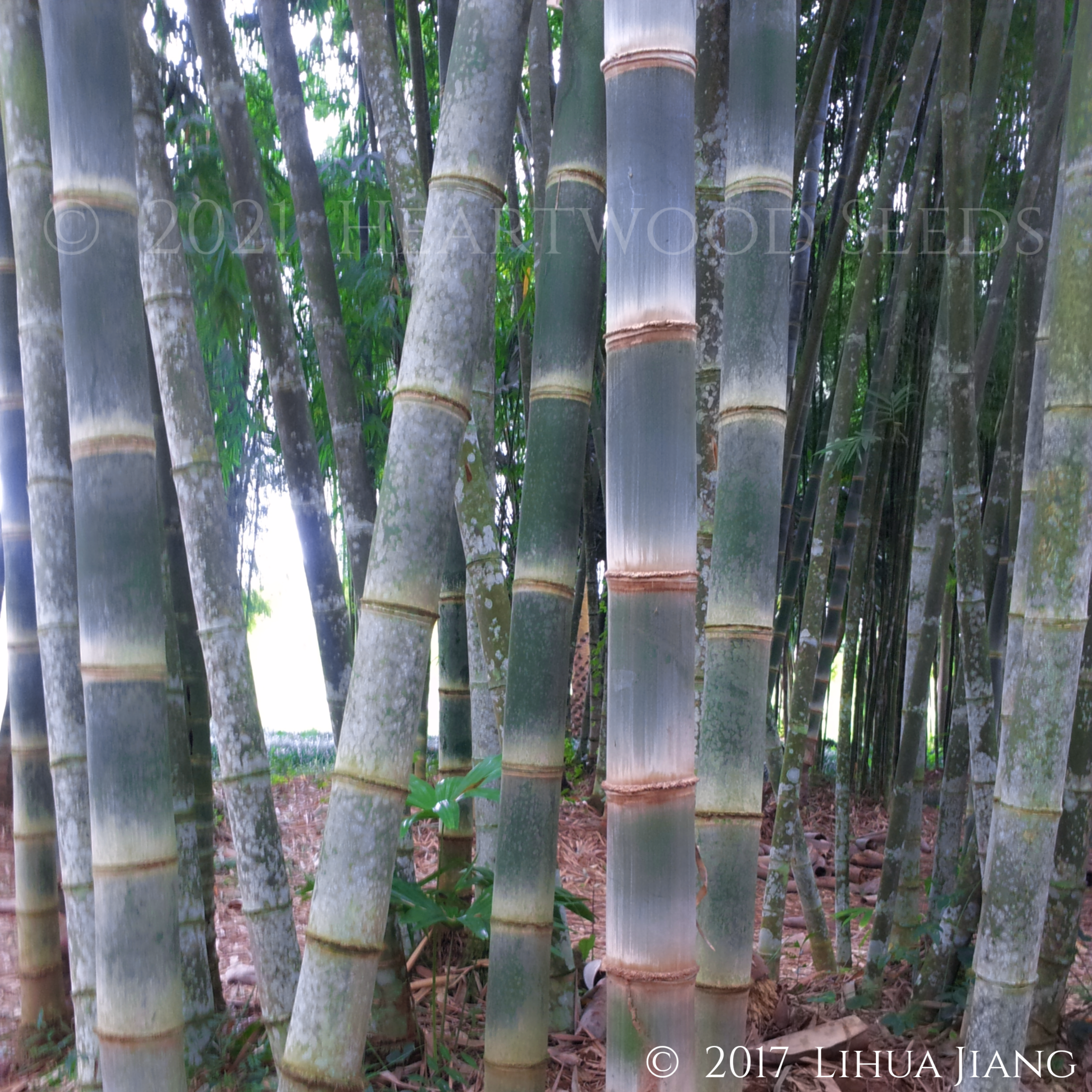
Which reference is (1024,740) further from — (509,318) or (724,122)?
(509,318)

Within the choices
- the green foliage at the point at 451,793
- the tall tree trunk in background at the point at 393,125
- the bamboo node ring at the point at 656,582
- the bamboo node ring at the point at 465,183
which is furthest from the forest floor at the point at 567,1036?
the tall tree trunk in background at the point at 393,125

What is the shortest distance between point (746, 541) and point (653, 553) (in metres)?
0.18

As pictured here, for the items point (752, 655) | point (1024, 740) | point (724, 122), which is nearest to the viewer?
point (752, 655)

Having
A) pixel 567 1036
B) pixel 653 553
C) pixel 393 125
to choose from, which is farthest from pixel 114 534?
pixel 567 1036

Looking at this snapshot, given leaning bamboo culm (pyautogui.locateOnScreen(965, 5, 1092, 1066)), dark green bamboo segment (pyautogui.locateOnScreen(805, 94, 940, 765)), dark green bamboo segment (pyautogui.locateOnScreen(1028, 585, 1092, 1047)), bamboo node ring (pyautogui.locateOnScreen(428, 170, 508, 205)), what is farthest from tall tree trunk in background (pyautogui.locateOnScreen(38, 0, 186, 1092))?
dark green bamboo segment (pyautogui.locateOnScreen(805, 94, 940, 765))

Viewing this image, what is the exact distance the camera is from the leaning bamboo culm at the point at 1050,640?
3.59 feet

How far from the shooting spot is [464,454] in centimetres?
148

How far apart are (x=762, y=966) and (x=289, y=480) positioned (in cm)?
123

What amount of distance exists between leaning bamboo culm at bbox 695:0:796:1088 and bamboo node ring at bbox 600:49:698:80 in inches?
6.2

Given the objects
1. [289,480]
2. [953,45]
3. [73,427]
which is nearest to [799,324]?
[953,45]

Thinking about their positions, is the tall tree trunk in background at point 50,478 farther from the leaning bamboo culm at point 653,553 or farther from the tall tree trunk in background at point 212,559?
the leaning bamboo culm at point 653,553

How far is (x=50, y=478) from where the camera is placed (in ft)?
3.81

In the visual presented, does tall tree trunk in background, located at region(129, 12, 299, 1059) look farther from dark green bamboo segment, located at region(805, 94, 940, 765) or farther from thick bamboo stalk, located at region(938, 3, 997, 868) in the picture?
dark green bamboo segment, located at region(805, 94, 940, 765)

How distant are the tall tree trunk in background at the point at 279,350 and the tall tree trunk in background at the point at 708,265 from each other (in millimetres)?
687
